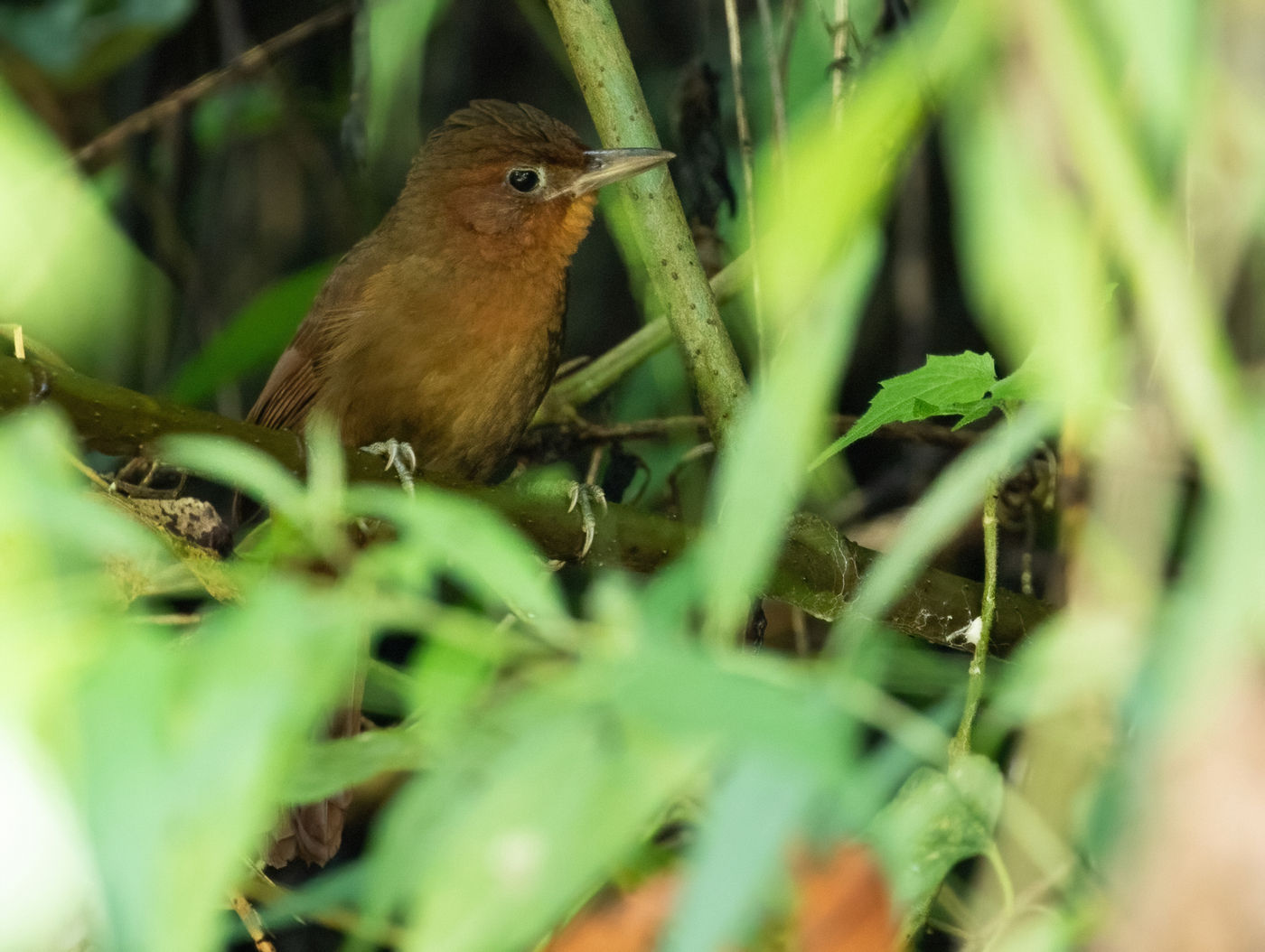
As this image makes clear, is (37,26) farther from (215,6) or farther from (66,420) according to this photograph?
(66,420)

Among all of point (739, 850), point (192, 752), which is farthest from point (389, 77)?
point (739, 850)

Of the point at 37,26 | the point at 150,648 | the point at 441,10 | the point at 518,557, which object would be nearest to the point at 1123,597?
the point at 518,557

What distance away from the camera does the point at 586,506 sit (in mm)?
1761

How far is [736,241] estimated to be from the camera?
2400 mm

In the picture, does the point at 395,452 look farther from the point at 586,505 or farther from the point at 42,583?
the point at 42,583

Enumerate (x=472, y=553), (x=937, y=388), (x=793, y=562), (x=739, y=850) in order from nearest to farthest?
(x=739, y=850)
(x=472, y=553)
(x=937, y=388)
(x=793, y=562)

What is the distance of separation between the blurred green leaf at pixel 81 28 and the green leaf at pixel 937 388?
2.08 metres

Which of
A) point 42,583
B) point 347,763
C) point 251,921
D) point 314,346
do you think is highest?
point 42,583

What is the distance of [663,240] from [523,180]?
37.6 inches

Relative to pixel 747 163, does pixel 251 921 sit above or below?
below

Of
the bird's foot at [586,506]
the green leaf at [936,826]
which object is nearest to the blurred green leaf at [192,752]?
the green leaf at [936,826]

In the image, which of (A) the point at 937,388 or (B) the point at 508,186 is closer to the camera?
(A) the point at 937,388

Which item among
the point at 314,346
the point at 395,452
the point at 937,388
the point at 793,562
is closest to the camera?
the point at 937,388

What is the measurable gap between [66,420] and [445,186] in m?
1.45
